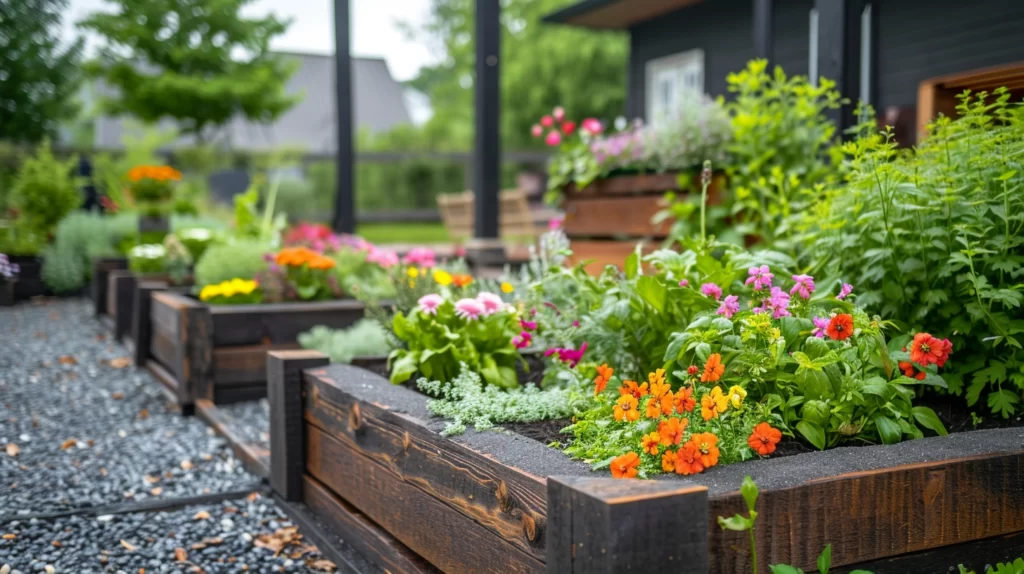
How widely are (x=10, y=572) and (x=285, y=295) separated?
245 cm

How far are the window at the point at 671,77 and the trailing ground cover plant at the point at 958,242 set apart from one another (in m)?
8.27

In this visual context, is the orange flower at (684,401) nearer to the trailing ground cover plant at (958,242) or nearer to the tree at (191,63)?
the trailing ground cover plant at (958,242)

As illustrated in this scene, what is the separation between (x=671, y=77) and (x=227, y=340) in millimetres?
8104

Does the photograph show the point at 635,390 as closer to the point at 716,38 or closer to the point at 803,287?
the point at 803,287

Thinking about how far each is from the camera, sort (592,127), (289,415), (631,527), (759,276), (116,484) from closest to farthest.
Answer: (631,527)
(759,276)
(289,415)
(116,484)
(592,127)

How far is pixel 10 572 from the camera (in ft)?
7.67

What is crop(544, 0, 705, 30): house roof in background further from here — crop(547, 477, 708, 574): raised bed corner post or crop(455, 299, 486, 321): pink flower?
crop(547, 477, 708, 574): raised bed corner post

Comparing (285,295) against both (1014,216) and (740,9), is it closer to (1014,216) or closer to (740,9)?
(1014,216)

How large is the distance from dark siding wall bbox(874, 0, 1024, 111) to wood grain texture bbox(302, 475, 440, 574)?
18.9ft

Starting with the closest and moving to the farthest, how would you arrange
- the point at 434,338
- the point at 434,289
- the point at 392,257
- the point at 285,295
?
the point at 434,338, the point at 434,289, the point at 392,257, the point at 285,295

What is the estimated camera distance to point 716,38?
9.98 m

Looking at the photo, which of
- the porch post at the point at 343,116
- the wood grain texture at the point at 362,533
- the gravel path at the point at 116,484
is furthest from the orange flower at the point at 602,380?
the porch post at the point at 343,116

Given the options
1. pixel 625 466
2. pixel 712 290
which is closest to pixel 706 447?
pixel 625 466

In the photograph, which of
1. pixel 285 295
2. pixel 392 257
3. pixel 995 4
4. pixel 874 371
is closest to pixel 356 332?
pixel 392 257
